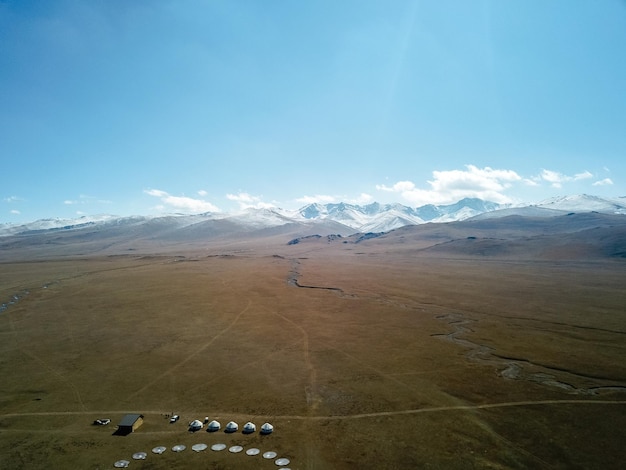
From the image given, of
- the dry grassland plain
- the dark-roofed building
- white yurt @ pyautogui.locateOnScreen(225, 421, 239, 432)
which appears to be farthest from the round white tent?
the dark-roofed building

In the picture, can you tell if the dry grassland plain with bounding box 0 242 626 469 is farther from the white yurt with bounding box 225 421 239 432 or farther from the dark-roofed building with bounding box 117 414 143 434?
the dark-roofed building with bounding box 117 414 143 434

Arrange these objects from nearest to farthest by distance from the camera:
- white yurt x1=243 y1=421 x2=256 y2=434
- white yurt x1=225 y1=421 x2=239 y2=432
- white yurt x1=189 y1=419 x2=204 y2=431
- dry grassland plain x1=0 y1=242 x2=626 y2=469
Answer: dry grassland plain x1=0 y1=242 x2=626 y2=469, white yurt x1=243 y1=421 x2=256 y2=434, white yurt x1=225 y1=421 x2=239 y2=432, white yurt x1=189 y1=419 x2=204 y2=431

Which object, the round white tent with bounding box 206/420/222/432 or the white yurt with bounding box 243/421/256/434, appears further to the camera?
the round white tent with bounding box 206/420/222/432

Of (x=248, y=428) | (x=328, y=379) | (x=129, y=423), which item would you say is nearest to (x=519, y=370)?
(x=328, y=379)

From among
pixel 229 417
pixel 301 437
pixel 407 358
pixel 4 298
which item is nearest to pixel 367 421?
pixel 301 437

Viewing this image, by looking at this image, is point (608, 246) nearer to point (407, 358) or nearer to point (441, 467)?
point (407, 358)
